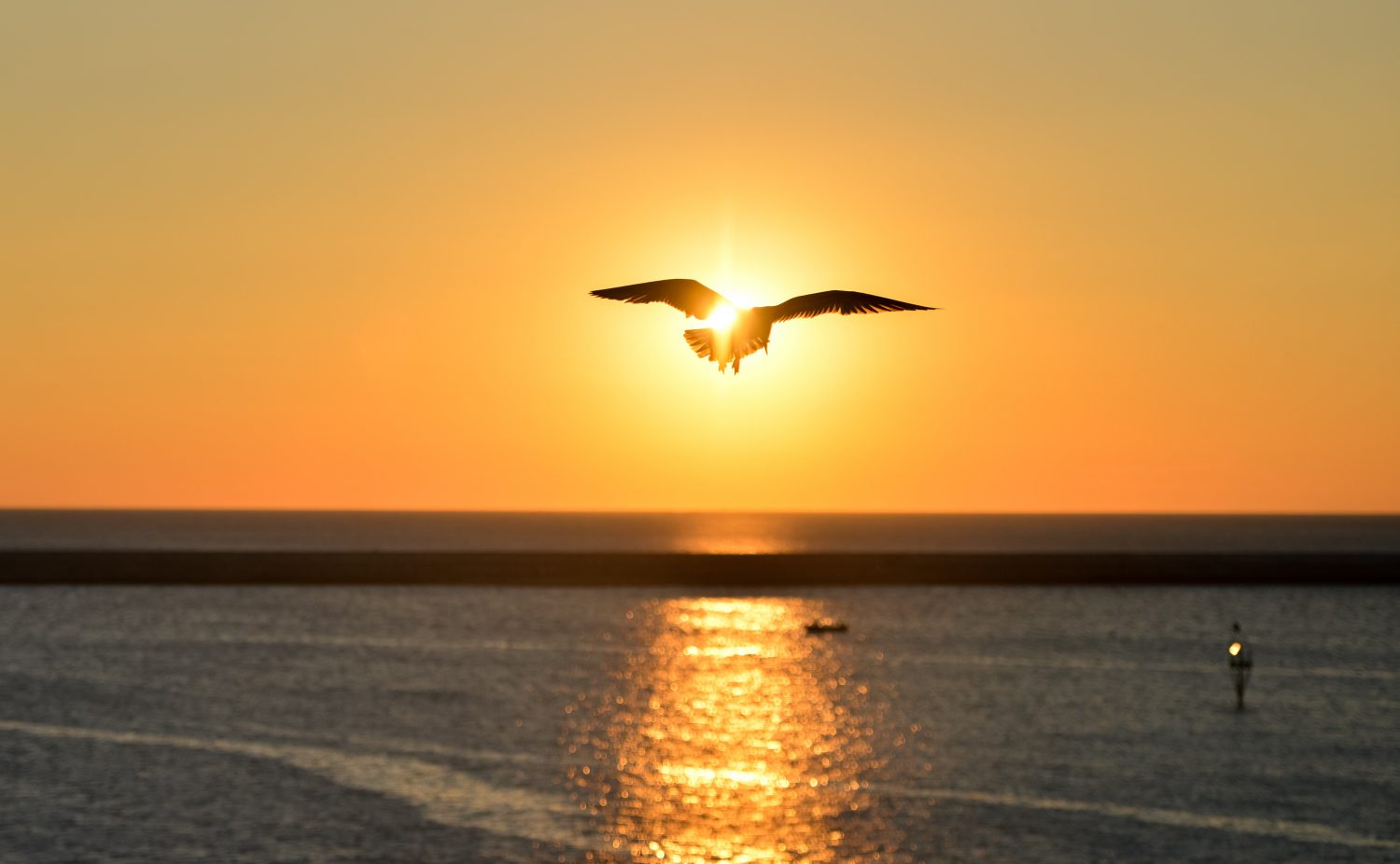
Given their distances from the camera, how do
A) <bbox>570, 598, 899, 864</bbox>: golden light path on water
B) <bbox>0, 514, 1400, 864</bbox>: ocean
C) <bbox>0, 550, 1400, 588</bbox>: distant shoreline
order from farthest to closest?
<bbox>0, 550, 1400, 588</bbox>: distant shoreline, <bbox>0, 514, 1400, 864</bbox>: ocean, <bbox>570, 598, 899, 864</bbox>: golden light path on water

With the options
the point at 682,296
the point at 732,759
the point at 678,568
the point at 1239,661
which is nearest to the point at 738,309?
the point at 682,296

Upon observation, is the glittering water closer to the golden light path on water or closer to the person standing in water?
the golden light path on water

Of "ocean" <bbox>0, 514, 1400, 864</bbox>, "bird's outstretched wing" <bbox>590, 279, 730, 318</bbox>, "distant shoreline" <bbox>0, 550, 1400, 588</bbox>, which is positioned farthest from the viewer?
"distant shoreline" <bbox>0, 550, 1400, 588</bbox>

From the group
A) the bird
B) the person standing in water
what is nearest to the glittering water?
the person standing in water

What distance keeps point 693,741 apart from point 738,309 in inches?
1959

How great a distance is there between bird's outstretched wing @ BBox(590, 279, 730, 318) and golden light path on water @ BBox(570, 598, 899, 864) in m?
28.1

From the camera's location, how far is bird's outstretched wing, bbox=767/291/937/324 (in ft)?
79.4

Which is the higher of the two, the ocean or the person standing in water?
the person standing in water

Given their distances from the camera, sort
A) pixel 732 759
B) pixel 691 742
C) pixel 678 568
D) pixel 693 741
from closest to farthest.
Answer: pixel 732 759
pixel 691 742
pixel 693 741
pixel 678 568

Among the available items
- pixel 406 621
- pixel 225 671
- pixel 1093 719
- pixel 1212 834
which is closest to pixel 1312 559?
pixel 406 621

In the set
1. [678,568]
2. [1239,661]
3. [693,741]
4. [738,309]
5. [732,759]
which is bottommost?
[693,741]

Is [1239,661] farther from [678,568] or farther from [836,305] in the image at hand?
[678,568]

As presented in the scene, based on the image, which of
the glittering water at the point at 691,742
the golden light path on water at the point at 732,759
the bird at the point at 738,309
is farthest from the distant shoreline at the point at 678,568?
the bird at the point at 738,309

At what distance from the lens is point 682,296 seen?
2423 centimetres
